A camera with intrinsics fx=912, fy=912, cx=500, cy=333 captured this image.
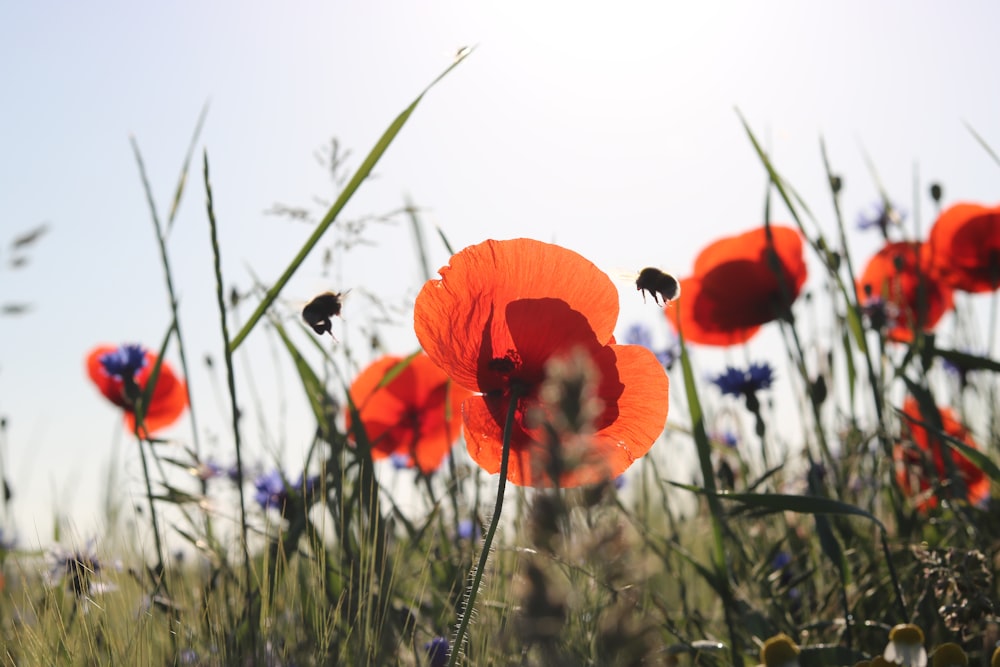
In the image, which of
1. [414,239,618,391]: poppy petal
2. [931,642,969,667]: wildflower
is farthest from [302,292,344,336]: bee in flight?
[931,642,969,667]: wildflower

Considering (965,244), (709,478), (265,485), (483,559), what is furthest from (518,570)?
(965,244)

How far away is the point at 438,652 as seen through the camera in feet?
2.93

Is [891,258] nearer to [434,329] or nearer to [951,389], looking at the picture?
[951,389]

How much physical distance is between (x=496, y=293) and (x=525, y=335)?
0.04 m

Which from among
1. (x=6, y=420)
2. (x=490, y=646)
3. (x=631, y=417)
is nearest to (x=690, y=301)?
(x=631, y=417)

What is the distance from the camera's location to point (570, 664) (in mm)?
Answer: 327

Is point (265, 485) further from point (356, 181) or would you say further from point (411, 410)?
point (356, 181)

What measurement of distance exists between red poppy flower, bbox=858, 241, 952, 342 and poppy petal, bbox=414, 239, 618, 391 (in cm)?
117

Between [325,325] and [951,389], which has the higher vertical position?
[325,325]

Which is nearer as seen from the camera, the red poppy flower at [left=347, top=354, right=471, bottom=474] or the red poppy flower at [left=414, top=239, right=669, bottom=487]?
the red poppy flower at [left=414, top=239, right=669, bottom=487]

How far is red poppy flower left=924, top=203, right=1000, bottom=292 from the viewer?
74.4 inches

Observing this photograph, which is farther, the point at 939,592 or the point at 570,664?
the point at 939,592

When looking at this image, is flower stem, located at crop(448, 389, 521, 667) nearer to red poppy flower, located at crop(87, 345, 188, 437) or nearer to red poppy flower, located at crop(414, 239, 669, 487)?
red poppy flower, located at crop(414, 239, 669, 487)

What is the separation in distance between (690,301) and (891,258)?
584 mm
